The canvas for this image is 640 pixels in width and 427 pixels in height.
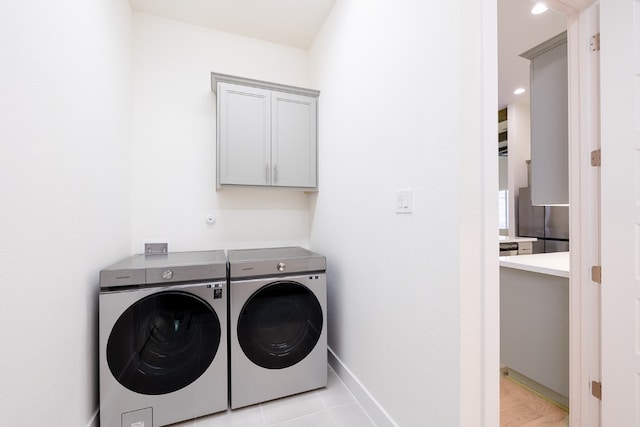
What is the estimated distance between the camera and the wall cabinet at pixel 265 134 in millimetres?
2113

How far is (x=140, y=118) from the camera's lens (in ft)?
7.20

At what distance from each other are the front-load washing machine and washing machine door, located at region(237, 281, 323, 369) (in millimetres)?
164

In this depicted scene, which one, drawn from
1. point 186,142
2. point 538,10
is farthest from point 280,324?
point 538,10

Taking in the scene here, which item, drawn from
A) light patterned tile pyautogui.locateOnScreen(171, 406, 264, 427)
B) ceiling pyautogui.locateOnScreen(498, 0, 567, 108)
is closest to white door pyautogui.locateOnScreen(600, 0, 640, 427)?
ceiling pyautogui.locateOnScreen(498, 0, 567, 108)

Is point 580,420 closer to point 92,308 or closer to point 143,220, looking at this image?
point 92,308

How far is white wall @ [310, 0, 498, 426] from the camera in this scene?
104 cm

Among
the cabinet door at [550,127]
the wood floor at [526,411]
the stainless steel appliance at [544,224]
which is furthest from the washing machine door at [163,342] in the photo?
the stainless steel appliance at [544,224]

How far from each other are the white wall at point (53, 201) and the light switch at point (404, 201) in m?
1.54

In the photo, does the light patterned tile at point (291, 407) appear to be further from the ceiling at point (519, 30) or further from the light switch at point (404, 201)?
the ceiling at point (519, 30)

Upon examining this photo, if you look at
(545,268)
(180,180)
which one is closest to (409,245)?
(545,268)

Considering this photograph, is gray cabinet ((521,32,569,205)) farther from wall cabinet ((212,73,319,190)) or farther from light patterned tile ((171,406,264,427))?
light patterned tile ((171,406,264,427))

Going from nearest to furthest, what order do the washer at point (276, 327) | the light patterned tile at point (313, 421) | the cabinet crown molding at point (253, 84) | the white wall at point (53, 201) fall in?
the white wall at point (53, 201) → the light patterned tile at point (313, 421) → the washer at point (276, 327) → the cabinet crown molding at point (253, 84)

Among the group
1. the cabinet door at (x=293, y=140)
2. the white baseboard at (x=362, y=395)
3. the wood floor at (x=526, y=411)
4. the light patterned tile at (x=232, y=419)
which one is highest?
the cabinet door at (x=293, y=140)

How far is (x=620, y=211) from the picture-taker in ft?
4.38
